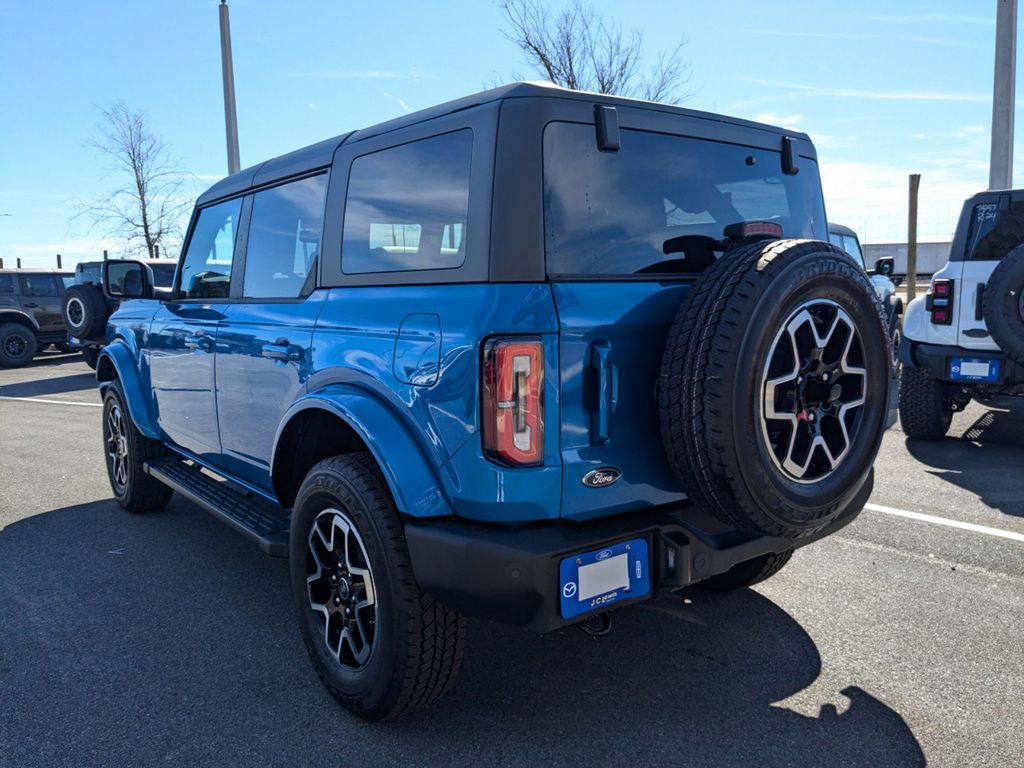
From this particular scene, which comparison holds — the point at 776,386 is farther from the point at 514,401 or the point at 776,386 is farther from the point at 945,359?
the point at 945,359

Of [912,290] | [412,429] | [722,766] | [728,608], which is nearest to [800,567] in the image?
[728,608]

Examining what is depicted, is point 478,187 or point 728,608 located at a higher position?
point 478,187

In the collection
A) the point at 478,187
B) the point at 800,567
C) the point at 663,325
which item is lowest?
the point at 800,567

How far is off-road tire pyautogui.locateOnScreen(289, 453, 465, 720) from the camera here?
248 cm

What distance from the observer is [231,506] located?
3.82 m

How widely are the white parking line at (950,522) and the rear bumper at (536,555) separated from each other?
2568 millimetres

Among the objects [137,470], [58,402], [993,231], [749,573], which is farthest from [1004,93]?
[58,402]

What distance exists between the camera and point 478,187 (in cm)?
246

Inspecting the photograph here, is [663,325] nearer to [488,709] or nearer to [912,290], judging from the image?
[488,709]

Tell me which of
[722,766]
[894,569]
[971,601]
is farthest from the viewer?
[894,569]

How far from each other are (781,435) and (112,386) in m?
4.47

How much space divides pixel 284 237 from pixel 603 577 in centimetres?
209

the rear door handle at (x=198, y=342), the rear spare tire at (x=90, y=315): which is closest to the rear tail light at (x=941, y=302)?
the rear door handle at (x=198, y=342)

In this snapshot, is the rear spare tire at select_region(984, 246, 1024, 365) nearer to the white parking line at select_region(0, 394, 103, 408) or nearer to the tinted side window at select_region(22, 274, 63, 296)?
the white parking line at select_region(0, 394, 103, 408)
